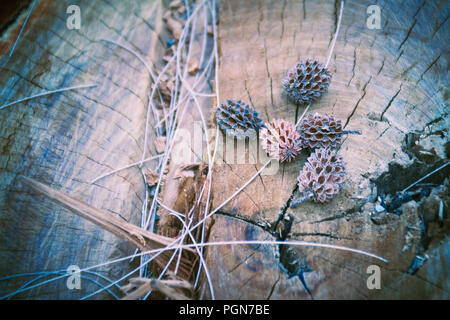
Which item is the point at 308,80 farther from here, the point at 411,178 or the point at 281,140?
the point at 411,178

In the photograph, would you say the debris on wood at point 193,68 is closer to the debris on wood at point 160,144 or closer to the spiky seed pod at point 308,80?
the debris on wood at point 160,144

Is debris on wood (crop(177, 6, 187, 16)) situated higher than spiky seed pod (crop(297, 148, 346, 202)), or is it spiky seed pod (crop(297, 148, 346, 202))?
debris on wood (crop(177, 6, 187, 16))

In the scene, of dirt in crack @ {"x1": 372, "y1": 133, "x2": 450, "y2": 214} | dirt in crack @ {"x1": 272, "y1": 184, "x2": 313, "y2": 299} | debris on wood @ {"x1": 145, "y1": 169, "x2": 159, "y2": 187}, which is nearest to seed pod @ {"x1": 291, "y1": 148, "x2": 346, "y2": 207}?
dirt in crack @ {"x1": 272, "y1": 184, "x2": 313, "y2": 299}

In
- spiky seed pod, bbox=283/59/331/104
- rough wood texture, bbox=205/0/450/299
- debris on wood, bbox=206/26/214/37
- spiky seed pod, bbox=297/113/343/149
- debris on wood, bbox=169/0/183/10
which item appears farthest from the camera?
debris on wood, bbox=169/0/183/10

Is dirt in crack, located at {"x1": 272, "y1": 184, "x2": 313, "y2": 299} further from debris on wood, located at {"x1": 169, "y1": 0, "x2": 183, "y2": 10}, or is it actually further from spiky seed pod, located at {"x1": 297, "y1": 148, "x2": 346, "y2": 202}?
debris on wood, located at {"x1": 169, "y1": 0, "x2": 183, "y2": 10}

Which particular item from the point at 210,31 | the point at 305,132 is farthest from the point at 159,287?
the point at 210,31

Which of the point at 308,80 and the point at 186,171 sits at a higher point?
the point at 308,80
